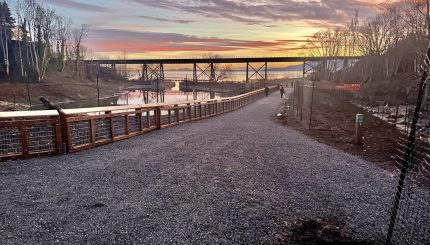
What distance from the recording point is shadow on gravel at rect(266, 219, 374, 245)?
5.87 m

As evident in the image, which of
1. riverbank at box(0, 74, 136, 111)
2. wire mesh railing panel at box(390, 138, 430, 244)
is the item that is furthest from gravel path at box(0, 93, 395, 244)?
riverbank at box(0, 74, 136, 111)

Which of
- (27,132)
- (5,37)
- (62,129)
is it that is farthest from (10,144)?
(5,37)

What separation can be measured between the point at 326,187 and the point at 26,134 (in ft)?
32.2

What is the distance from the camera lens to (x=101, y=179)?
862 centimetres

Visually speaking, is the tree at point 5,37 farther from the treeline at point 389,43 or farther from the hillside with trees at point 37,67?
the treeline at point 389,43

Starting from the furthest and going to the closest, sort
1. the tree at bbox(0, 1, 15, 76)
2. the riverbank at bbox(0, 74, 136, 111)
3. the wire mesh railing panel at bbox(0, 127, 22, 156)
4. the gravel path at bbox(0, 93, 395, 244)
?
the tree at bbox(0, 1, 15, 76) → the riverbank at bbox(0, 74, 136, 111) → the wire mesh railing panel at bbox(0, 127, 22, 156) → the gravel path at bbox(0, 93, 395, 244)

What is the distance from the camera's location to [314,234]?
614 centimetres

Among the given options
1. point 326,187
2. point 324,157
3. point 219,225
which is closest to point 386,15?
point 324,157

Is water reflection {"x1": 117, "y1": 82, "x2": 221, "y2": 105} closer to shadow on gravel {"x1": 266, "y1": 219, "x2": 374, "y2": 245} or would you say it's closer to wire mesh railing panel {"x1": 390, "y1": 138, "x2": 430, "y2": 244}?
wire mesh railing panel {"x1": 390, "y1": 138, "x2": 430, "y2": 244}

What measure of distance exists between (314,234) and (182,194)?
10.6 ft

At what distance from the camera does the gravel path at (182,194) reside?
5859 mm

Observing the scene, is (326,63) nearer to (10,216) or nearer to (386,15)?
(386,15)

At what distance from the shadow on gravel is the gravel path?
0.23m

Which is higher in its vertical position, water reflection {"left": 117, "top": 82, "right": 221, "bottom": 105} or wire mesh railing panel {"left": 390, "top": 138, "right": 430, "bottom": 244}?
wire mesh railing panel {"left": 390, "top": 138, "right": 430, "bottom": 244}
